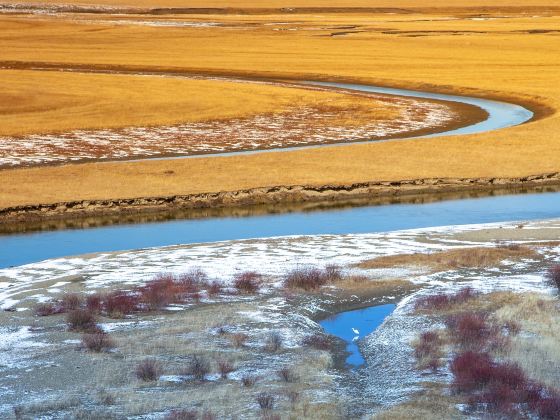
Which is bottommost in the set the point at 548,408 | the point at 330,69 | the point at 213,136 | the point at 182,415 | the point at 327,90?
the point at 330,69

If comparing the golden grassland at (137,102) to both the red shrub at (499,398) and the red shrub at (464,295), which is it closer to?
the red shrub at (464,295)

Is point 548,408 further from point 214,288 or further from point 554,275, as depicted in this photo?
point 214,288

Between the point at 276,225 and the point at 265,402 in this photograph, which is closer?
the point at 265,402

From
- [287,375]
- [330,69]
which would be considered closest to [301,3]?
[330,69]

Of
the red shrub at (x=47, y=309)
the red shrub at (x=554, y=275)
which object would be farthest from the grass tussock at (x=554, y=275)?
the red shrub at (x=47, y=309)

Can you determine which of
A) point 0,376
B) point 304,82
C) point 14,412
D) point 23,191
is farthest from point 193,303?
point 304,82

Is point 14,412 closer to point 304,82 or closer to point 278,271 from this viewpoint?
point 278,271
